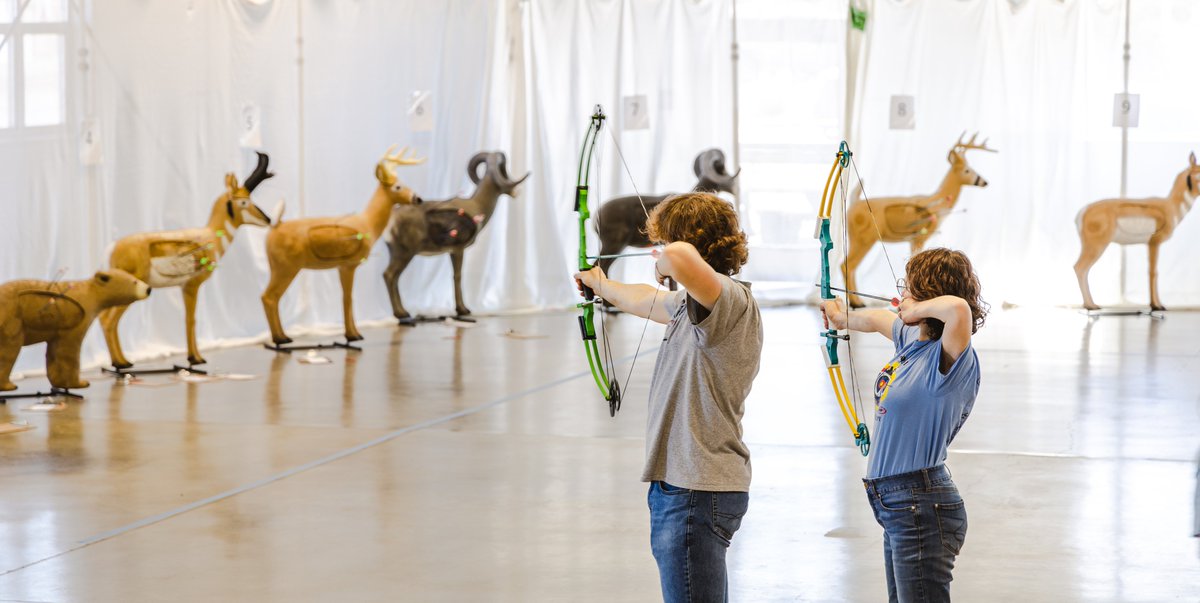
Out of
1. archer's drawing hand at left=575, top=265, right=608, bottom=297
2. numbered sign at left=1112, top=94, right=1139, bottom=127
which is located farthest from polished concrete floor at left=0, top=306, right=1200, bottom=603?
numbered sign at left=1112, top=94, right=1139, bottom=127

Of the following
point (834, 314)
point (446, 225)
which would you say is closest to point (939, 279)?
point (834, 314)

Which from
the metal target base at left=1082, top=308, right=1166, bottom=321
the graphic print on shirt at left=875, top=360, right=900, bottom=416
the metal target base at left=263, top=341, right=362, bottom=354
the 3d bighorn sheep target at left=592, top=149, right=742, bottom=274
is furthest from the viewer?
the 3d bighorn sheep target at left=592, top=149, right=742, bottom=274

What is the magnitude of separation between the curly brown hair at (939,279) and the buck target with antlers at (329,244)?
18.8 ft

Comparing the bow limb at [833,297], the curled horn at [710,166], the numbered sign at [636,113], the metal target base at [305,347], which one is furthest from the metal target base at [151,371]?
the bow limb at [833,297]

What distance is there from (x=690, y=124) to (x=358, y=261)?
12.1ft

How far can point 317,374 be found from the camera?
22.4ft

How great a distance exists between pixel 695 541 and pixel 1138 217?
327 inches

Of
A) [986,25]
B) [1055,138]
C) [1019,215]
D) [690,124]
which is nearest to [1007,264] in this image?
[1019,215]

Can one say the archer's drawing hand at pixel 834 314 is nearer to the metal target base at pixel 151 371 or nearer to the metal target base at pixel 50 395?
the metal target base at pixel 50 395

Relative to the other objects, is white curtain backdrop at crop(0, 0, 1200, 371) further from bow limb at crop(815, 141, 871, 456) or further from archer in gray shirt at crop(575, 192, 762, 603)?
archer in gray shirt at crop(575, 192, 762, 603)

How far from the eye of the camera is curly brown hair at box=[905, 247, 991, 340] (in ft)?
7.54

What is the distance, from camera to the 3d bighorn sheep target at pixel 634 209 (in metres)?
9.70

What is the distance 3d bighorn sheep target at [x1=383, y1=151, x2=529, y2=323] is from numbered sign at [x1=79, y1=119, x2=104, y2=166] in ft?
7.38

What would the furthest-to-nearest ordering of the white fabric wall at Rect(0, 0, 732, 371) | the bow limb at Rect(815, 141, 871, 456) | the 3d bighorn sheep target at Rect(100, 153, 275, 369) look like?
the white fabric wall at Rect(0, 0, 732, 371) → the 3d bighorn sheep target at Rect(100, 153, 275, 369) → the bow limb at Rect(815, 141, 871, 456)
